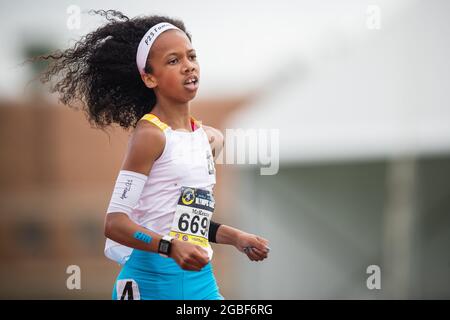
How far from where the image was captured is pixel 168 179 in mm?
3695

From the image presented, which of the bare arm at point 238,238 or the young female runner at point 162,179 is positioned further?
the bare arm at point 238,238

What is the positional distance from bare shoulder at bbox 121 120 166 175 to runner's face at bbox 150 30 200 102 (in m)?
0.22

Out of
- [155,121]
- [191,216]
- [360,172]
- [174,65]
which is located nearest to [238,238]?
[191,216]

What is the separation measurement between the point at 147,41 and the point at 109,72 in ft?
1.06

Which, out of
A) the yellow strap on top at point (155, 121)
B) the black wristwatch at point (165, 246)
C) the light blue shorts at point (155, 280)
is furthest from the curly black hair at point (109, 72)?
the black wristwatch at point (165, 246)

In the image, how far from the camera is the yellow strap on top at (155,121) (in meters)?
3.70

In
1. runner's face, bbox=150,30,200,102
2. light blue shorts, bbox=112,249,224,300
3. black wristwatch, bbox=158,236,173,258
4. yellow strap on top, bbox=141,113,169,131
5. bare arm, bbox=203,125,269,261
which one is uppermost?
runner's face, bbox=150,30,200,102

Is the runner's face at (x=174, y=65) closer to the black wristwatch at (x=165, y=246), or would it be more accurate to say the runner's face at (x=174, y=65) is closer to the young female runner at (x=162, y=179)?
the young female runner at (x=162, y=179)

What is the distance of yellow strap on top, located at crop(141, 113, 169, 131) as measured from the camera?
3.70 metres

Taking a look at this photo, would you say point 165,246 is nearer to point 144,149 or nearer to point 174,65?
point 144,149

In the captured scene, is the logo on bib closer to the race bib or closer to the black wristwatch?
the race bib

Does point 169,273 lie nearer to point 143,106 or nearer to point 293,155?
point 143,106

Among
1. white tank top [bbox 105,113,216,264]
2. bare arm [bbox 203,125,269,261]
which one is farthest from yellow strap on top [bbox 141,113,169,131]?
bare arm [bbox 203,125,269,261]
